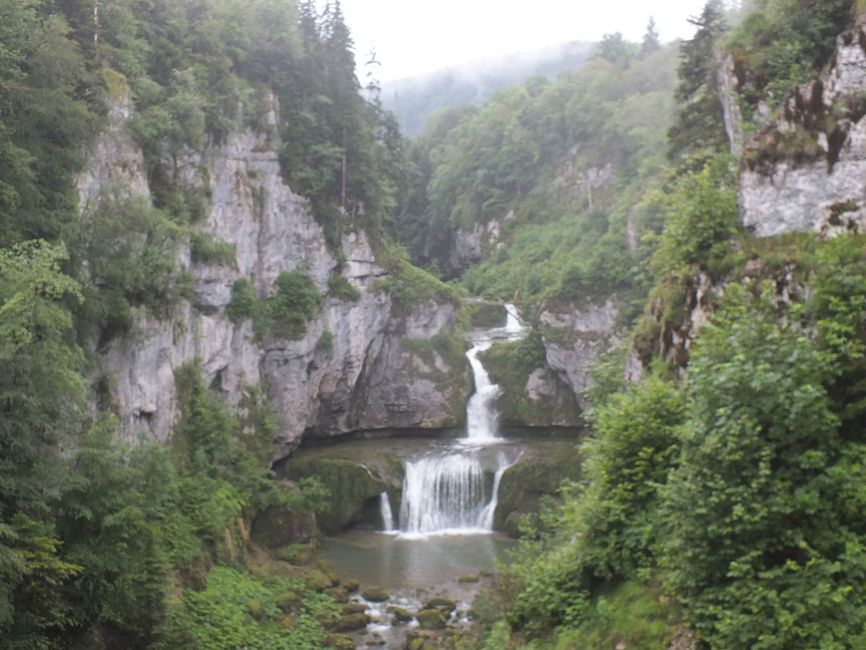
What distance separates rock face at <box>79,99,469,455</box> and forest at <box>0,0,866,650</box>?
0.43 metres

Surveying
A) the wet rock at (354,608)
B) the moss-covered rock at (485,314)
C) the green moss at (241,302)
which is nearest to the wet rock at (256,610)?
the wet rock at (354,608)

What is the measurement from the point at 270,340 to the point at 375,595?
12198mm

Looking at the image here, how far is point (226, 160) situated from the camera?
30391 millimetres

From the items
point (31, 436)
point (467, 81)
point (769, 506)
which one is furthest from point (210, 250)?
point (467, 81)

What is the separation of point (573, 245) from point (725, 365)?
43220 millimetres

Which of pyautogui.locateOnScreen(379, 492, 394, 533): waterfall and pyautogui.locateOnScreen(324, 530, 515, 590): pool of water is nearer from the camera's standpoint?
pyautogui.locateOnScreen(324, 530, 515, 590): pool of water

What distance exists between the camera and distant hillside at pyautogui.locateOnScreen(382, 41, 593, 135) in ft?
446

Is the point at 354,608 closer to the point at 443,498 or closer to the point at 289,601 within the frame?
the point at 289,601

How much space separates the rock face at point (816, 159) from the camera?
12.5 meters

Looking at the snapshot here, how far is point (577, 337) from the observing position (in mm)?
36656

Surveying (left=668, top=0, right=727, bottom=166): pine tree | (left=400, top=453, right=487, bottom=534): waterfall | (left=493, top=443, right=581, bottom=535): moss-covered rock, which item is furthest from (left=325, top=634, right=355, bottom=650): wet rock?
(left=668, top=0, right=727, bottom=166): pine tree

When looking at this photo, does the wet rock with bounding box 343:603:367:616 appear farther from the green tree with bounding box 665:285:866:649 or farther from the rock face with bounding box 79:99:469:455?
the green tree with bounding box 665:285:866:649

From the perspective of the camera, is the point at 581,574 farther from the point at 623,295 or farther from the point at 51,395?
the point at 623,295

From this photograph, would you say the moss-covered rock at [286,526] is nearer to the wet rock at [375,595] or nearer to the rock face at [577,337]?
the wet rock at [375,595]
